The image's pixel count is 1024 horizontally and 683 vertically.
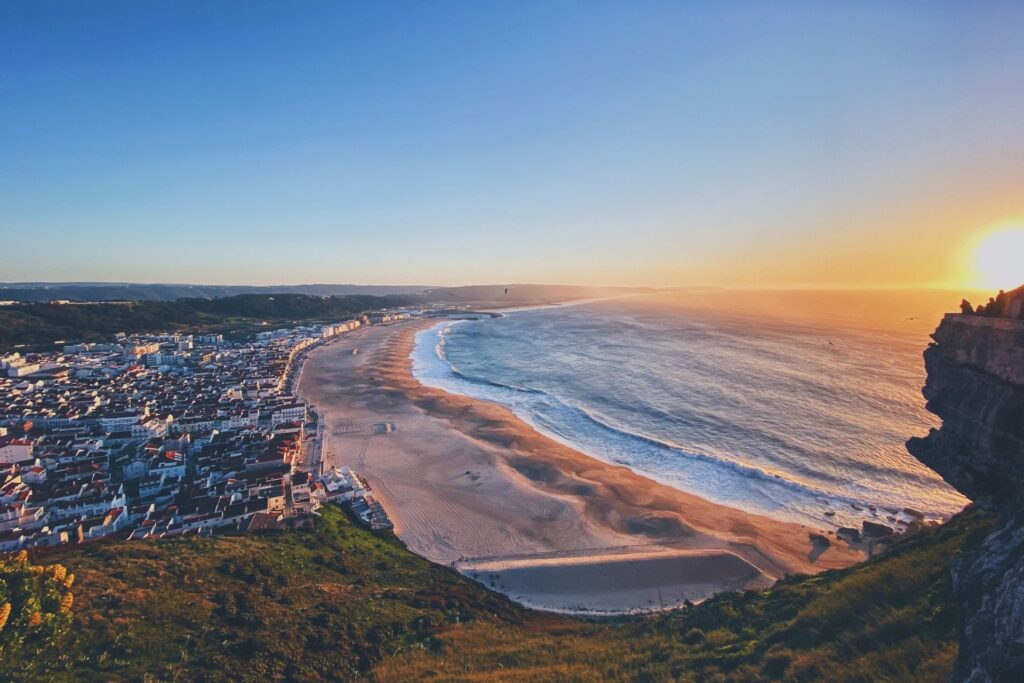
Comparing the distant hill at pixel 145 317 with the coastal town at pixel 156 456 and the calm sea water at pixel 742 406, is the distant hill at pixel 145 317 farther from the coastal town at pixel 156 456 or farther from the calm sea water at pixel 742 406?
the calm sea water at pixel 742 406

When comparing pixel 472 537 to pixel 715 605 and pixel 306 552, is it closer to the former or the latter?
pixel 306 552

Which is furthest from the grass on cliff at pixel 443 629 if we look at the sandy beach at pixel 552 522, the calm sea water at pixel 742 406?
the calm sea water at pixel 742 406

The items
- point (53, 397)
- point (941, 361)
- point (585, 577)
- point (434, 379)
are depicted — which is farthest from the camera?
point (434, 379)

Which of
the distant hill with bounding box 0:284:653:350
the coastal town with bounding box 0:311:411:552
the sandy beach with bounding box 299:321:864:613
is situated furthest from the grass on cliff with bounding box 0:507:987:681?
the distant hill with bounding box 0:284:653:350

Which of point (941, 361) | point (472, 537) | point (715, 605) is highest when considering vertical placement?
point (941, 361)

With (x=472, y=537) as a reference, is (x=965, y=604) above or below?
above

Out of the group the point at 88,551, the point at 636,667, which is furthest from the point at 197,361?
the point at 636,667

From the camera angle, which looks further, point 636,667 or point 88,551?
point 88,551
